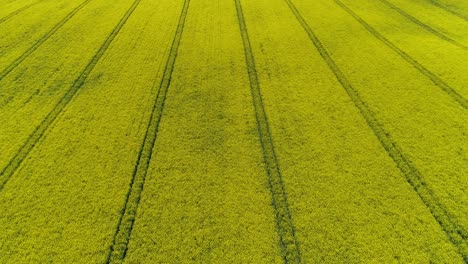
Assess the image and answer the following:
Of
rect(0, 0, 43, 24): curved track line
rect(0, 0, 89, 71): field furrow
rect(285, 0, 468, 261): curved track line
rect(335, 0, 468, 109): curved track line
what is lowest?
rect(285, 0, 468, 261): curved track line

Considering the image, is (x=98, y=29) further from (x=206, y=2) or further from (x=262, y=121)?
(x=262, y=121)

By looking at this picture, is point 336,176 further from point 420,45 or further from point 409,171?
point 420,45

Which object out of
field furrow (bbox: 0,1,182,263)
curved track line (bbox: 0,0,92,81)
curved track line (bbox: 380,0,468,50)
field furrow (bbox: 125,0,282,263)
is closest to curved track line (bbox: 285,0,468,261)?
field furrow (bbox: 125,0,282,263)

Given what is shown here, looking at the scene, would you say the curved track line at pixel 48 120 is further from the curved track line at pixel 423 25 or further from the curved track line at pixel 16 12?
the curved track line at pixel 423 25

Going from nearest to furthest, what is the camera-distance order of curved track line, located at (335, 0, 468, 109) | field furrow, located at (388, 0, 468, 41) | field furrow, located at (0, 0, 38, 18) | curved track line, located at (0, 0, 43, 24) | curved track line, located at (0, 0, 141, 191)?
1. curved track line, located at (0, 0, 141, 191)
2. curved track line, located at (335, 0, 468, 109)
3. field furrow, located at (388, 0, 468, 41)
4. curved track line, located at (0, 0, 43, 24)
5. field furrow, located at (0, 0, 38, 18)

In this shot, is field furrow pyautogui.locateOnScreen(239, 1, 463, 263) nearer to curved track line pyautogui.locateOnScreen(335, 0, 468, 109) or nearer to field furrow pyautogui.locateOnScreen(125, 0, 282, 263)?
field furrow pyautogui.locateOnScreen(125, 0, 282, 263)
